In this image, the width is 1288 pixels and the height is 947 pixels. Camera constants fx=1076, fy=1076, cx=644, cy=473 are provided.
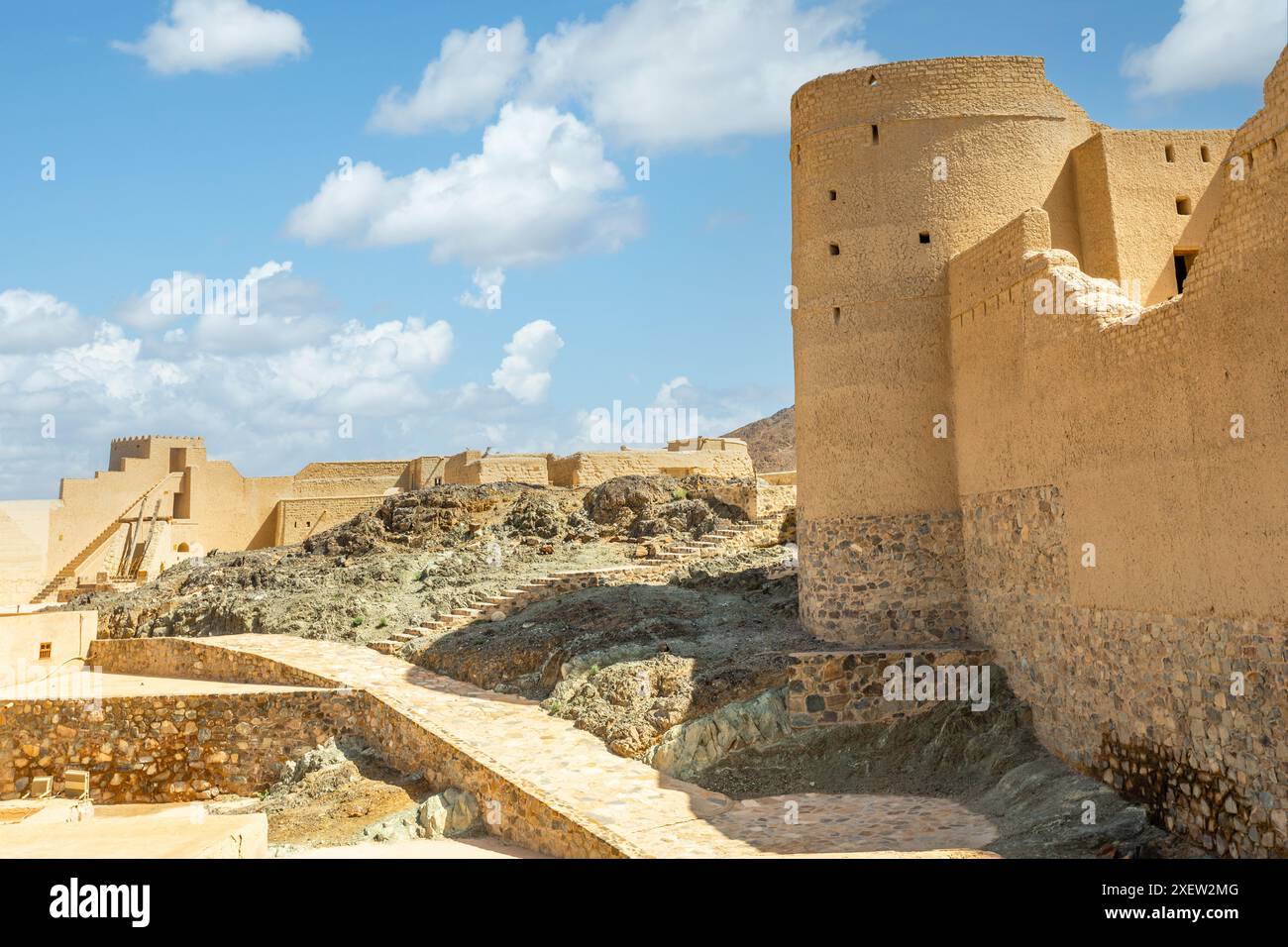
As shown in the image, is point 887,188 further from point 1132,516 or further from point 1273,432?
point 1273,432

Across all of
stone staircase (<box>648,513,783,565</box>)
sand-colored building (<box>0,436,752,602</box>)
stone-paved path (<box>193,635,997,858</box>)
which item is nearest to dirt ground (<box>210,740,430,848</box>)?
stone-paved path (<box>193,635,997,858</box>)

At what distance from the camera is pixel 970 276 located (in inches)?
505

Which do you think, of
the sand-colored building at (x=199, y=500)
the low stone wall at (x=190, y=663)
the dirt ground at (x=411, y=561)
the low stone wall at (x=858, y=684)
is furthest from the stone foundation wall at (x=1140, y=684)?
the sand-colored building at (x=199, y=500)

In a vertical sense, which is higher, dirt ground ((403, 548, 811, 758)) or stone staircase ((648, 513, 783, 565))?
stone staircase ((648, 513, 783, 565))

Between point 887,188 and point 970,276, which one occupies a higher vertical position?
point 887,188

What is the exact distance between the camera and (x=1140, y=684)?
9383mm

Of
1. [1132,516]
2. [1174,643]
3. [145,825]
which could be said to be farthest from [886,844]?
[145,825]

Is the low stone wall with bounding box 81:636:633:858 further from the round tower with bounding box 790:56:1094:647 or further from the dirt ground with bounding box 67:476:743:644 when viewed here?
the round tower with bounding box 790:56:1094:647

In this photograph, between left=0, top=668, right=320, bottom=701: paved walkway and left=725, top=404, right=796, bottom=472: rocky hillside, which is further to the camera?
left=725, top=404, right=796, bottom=472: rocky hillside

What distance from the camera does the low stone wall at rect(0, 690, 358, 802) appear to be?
1562cm

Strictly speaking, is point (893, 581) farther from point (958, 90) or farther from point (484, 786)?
point (958, 90)

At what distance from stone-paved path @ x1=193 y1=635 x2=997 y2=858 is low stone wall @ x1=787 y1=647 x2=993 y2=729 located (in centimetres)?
129

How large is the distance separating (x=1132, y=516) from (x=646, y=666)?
647cm
